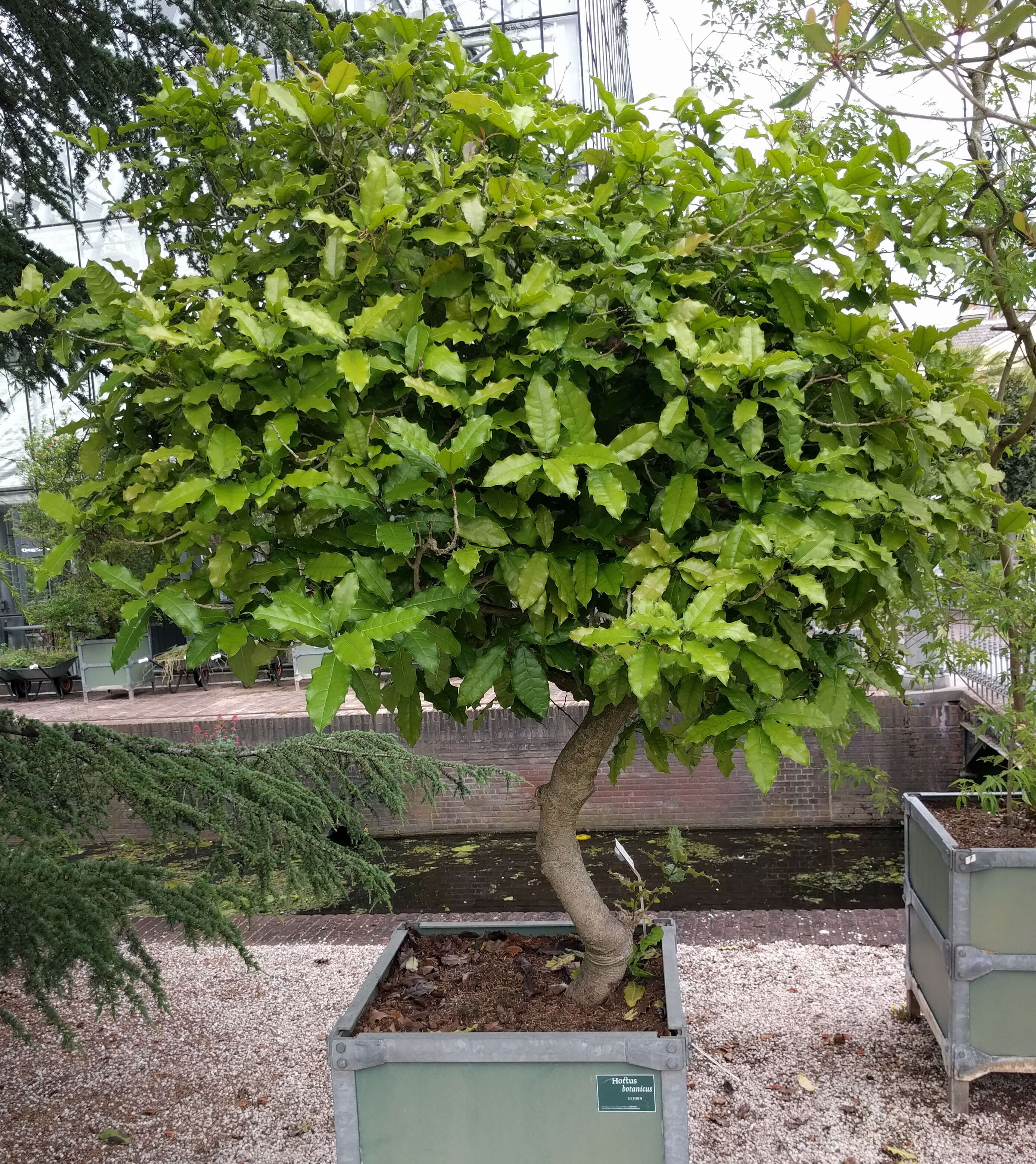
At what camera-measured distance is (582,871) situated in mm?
2691

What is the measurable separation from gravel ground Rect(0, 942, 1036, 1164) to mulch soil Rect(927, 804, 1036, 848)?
35.2 inches

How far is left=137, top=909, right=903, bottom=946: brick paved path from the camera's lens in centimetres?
510

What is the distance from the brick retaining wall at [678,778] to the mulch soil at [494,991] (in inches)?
269

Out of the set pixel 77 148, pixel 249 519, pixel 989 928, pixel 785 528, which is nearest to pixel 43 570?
pixel 249 519

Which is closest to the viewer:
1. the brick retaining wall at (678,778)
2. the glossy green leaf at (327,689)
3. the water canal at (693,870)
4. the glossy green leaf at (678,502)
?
the glossy green leaf at (327,689)

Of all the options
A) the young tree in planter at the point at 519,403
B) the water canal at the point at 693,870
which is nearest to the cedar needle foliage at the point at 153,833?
the young tree in planter at the point at 519,403

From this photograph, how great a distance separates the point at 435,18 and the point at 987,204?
92.0 inches

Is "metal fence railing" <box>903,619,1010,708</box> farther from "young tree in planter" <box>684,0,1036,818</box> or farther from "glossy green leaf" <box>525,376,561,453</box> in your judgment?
"glossy green leaf" <box>525,376,561,453</box>

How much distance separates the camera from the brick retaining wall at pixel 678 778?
10039 mm

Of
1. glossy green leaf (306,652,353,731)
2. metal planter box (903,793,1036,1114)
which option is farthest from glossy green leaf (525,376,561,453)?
metal planter box (903,793,1036,1114)

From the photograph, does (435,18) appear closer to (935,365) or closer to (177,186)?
(177,186)

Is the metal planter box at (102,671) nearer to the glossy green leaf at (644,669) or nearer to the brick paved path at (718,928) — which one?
the brick paved path at (718,928)

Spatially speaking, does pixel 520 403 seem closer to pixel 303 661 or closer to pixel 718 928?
pixel 718 928

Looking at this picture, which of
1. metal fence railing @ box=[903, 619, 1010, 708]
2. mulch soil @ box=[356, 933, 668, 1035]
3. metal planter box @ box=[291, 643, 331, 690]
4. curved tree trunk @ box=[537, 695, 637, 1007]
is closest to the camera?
mulch soil @ box=[356, 933, 668, 1035]
